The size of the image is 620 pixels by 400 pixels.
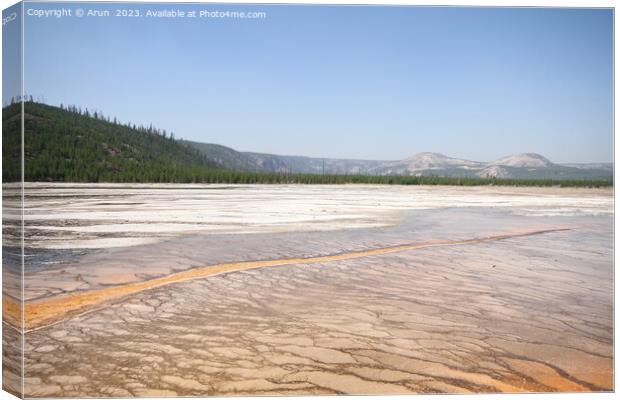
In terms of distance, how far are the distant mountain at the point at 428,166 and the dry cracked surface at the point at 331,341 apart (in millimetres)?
558

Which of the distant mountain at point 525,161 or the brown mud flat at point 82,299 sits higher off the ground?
the distant mountain at point 525,161

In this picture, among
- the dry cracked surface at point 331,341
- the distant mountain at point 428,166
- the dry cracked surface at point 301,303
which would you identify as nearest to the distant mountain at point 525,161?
the distant mountain at point 428,166

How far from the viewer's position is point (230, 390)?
3.66 meters

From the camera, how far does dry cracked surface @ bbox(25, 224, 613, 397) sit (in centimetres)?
364

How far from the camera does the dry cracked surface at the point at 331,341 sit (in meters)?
3.64

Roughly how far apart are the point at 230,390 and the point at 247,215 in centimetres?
324

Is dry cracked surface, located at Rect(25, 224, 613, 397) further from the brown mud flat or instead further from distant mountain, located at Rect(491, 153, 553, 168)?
distant mountain, located at Rect(491, 153, 553, 168)

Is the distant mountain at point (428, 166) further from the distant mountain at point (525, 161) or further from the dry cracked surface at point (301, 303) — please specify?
the dry cracked surface at point (301, 303)

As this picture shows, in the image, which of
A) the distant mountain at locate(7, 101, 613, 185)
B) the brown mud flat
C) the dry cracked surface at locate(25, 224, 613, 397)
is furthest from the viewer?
the distant mountain at locate(7, 101, 613, 185)

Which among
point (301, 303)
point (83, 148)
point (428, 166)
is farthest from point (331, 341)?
point (83, 148)

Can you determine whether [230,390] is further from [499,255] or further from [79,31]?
[499,255]

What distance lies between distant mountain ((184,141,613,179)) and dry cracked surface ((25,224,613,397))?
1.83 ft

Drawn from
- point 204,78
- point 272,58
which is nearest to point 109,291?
point 204,78

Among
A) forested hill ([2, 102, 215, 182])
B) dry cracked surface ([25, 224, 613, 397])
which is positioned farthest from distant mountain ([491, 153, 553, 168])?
forested hill ([2, 102, 215, 182])
